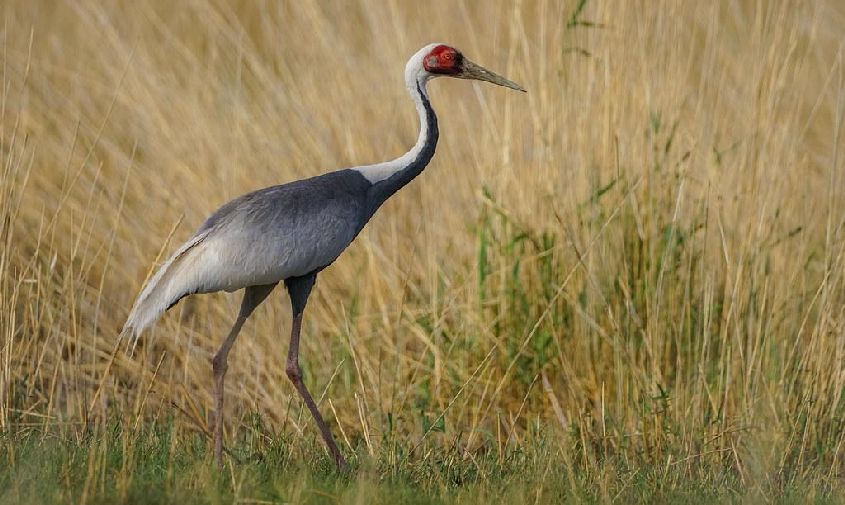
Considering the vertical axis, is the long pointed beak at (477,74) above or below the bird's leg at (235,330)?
above

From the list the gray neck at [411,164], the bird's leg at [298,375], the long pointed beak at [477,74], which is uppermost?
the long pointed beak at [477,74]

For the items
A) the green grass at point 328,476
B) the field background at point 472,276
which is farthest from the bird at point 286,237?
the field background at point 472,276

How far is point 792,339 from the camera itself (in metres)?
6.03

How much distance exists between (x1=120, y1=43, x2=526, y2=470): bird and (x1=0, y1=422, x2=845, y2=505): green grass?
236mm

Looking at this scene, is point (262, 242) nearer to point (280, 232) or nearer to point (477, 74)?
point (280, 232)

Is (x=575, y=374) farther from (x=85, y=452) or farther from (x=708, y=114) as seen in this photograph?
(x=85, y=452)

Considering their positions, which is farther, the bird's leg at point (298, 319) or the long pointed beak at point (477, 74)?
the long pointed beak at point (477, 74)

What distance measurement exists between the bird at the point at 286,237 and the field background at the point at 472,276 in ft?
1.18

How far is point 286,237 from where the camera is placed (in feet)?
17.4

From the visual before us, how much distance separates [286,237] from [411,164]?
0.64 meters

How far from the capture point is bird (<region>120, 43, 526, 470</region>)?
5.19 m

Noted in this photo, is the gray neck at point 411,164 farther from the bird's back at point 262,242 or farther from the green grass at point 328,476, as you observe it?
the green grass at point 328,476

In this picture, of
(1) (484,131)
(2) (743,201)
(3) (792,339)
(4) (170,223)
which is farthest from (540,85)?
(4) (170,223)

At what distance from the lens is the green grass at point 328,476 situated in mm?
4152
